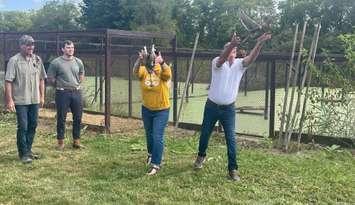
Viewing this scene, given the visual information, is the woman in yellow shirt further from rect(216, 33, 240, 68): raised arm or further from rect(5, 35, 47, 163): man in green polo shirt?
rect(5, 35, 47, 163): man in green polo shirt

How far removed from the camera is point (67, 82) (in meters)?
7.93

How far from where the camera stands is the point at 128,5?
5431 centimetres

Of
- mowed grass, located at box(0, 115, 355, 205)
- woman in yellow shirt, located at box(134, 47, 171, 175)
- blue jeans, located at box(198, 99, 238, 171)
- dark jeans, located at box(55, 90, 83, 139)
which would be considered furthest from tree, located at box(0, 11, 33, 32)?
blue jeans, located at box(198, 99, 238, 171)

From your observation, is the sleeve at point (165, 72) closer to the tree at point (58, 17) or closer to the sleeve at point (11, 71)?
the sleeve at point (11, 71)

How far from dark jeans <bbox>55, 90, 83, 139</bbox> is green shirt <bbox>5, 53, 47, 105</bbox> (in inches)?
26.9

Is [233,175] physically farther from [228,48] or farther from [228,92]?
[228,48]

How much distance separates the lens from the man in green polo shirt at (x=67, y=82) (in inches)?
312

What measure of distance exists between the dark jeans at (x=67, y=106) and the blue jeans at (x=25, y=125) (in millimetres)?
633

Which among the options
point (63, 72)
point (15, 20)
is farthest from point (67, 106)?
point (15, 20)

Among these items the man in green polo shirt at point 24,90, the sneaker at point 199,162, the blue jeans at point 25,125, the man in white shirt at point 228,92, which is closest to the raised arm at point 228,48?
the man in white shirt at point 228,92

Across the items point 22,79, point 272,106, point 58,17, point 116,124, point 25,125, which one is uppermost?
point 58,17

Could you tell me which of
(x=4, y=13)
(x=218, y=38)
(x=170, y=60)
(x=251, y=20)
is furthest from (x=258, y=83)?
(x=4, y=13)

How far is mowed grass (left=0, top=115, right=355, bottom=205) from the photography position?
5.77m

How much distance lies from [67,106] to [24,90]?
3.31 ft
